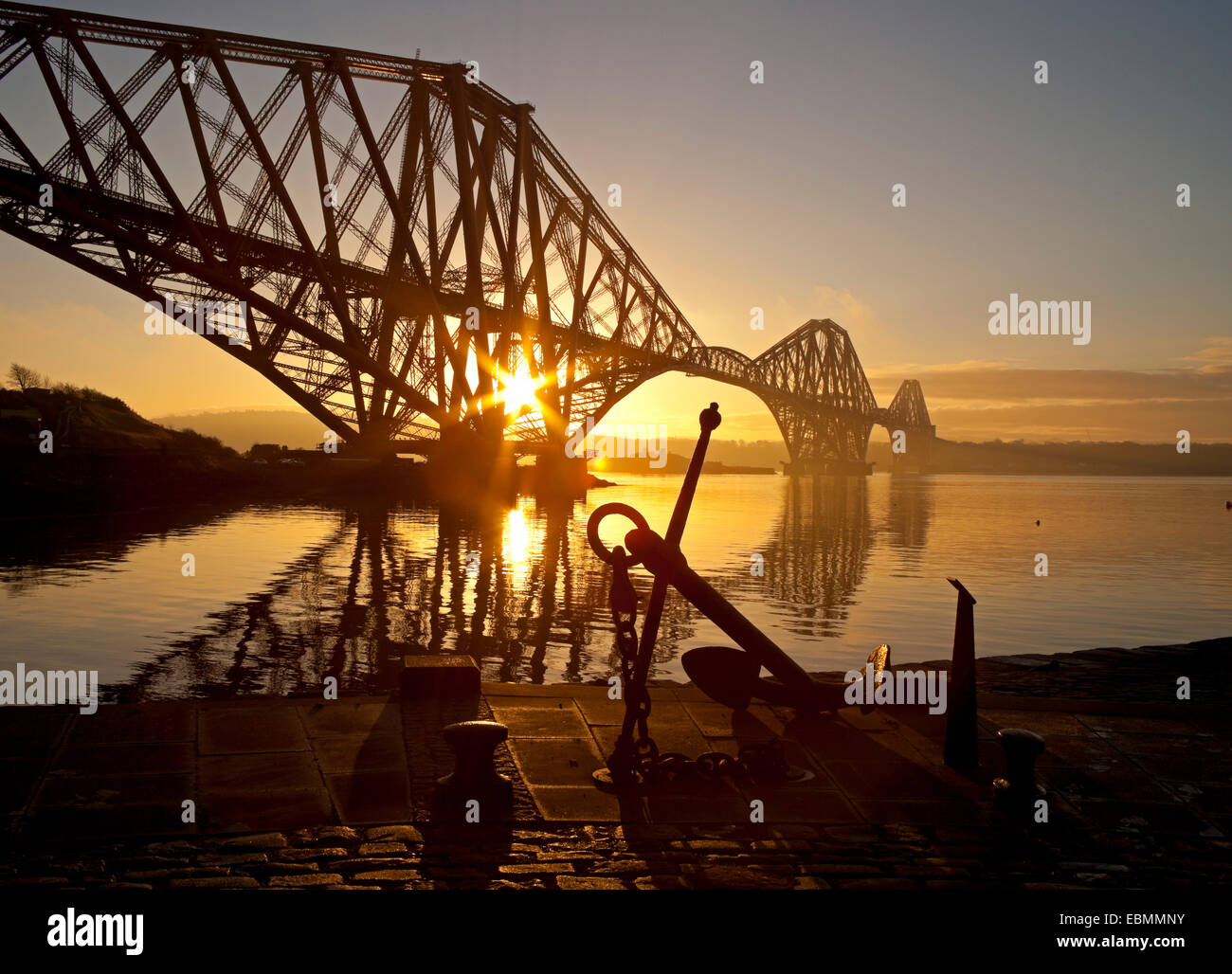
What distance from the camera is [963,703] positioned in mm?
5770

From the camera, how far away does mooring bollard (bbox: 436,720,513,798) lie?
494cm

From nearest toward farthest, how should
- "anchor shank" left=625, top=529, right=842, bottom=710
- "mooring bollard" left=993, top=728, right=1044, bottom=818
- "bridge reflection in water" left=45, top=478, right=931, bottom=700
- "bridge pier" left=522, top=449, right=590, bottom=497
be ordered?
"mooring bollard" left=993, top=728, right=1044, bottom=818
"anchor shank" left=625, top=529, right=842, bottom=710
"bridge reflection in water" left=45, top=478, right=931, bottom=700
"bridge pier" left=522, top=449, right=590, bottom=497

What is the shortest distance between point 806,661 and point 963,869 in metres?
7.93

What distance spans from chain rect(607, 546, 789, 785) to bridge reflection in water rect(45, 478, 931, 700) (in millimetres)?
4378

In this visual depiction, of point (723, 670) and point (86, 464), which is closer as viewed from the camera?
point (723, 670)

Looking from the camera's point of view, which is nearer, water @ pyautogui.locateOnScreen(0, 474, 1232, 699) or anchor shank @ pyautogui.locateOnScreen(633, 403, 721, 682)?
anchor shank @ pyautogui.locateOnScreen(633, 403, 721, 682)

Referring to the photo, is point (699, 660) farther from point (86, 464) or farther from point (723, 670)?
point (86, 464)

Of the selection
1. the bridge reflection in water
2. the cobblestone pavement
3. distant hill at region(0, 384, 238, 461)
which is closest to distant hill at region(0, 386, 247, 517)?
distant hill at region(0, 384, 238, 461)

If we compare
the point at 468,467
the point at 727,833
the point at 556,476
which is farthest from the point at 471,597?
the point at 556,476

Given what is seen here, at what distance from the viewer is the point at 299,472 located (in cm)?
4675

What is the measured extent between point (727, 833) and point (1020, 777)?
5.18ft

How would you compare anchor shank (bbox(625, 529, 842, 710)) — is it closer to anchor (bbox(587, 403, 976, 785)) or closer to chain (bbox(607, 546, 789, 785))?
anchor (bbox(587, 403, 976, 785))

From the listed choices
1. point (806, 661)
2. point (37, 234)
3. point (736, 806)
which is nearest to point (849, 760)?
point (736, 806)
